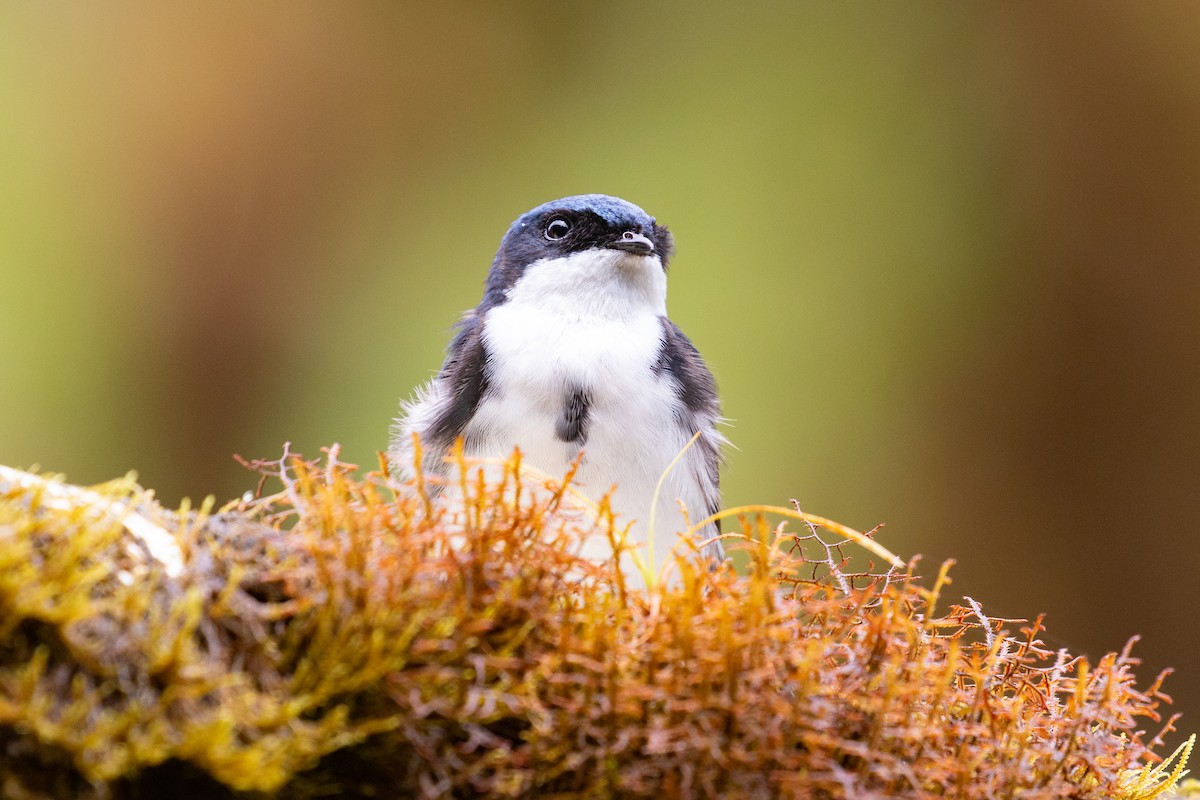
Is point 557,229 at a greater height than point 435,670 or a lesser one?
greater

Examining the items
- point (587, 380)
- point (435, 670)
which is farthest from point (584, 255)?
point (435, 670)

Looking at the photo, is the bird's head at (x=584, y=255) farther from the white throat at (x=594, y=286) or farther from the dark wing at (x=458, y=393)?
the dark wing at (x=458, y=393)

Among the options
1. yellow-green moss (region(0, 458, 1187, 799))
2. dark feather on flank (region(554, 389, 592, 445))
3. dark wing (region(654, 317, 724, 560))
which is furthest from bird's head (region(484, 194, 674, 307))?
yellow-green moss (region(0, 458, 1187, 799))

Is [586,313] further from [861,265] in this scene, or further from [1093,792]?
[861,265]

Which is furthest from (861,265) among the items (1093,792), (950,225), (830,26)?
(1093,792)

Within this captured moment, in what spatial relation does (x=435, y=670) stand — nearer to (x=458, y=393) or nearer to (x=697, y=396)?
(x=458, y=393)

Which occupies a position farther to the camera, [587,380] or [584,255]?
[584,255]

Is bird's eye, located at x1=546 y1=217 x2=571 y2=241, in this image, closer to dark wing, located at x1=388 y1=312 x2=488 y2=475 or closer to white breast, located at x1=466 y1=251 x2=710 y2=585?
white breast, located at x1=466 y1=251 x2=710 y2=585
